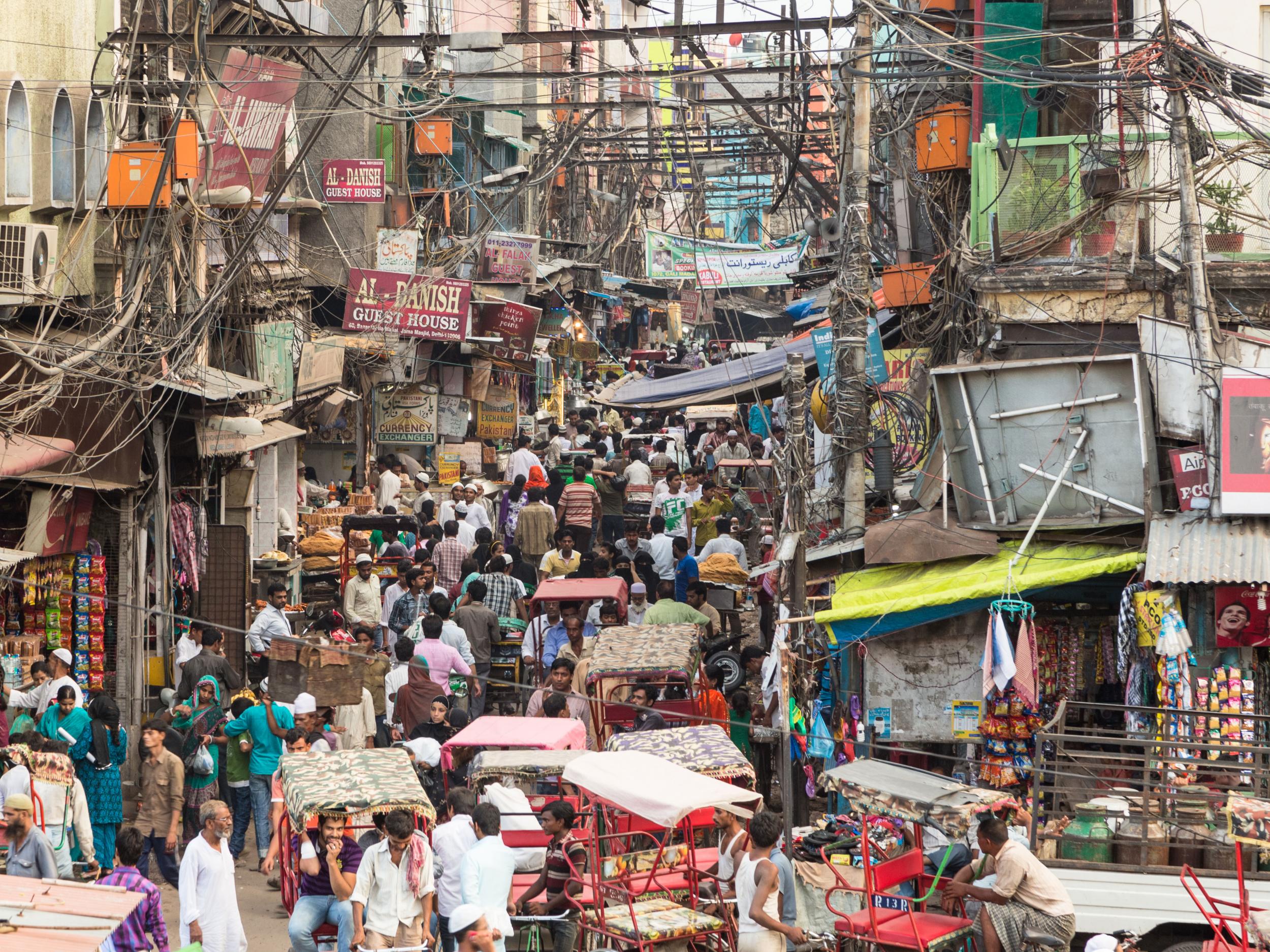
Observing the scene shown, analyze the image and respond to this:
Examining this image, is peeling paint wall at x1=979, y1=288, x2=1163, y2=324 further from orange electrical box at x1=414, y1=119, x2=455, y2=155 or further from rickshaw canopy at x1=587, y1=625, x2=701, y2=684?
orange electrical box at x1=414, y1=119, x2=455, y2=155

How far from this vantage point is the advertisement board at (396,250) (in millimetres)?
26281

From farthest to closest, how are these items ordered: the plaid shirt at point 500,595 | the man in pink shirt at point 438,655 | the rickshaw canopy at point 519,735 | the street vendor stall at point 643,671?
the plaid shirt at point 500,595
the man in pink shirt at point 438,655
the street vendor stall at point 643,671
the rickshaw canopy at point 519,735

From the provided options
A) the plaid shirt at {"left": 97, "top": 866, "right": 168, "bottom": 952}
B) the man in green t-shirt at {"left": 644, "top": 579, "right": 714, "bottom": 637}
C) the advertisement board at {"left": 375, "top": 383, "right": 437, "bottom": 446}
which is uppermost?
the advertisement board at {"left": 375, "top": 383, "right": 437, "bottom": 446}

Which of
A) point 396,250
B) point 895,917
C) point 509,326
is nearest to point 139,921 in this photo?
point 895,917

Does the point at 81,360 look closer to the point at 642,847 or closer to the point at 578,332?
the point at 642,847

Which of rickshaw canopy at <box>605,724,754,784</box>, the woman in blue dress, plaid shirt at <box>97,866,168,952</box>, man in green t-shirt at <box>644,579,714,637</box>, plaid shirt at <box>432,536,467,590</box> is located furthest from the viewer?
plaid shirt at <box>432,536,467,590</box>

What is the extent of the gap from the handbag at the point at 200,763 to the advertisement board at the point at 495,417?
21.3 m

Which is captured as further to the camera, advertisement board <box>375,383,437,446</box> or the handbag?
advertisement board <box>375,383,437,446</box>

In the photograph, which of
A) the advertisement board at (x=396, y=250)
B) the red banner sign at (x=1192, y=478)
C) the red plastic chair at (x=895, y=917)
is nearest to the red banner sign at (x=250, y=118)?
the red banner sign at (x=1192, y=478)

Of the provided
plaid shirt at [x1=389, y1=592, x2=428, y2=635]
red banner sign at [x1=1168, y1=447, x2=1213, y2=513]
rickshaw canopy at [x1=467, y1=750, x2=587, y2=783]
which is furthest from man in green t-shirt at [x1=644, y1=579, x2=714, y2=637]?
red banner sign at [x1=1168, y1=447, x2=1213, y2=513]

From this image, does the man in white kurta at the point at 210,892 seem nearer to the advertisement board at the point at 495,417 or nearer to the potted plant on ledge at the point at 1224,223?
the potted plant on ledge at the point at 1224,223

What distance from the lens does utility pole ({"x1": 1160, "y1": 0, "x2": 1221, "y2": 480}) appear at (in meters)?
11.7

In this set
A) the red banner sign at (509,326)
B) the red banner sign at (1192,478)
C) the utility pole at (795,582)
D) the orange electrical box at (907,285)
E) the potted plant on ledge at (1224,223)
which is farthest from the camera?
the red banner sign at (509,326)

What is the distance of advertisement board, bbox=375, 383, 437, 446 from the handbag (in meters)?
17.2
